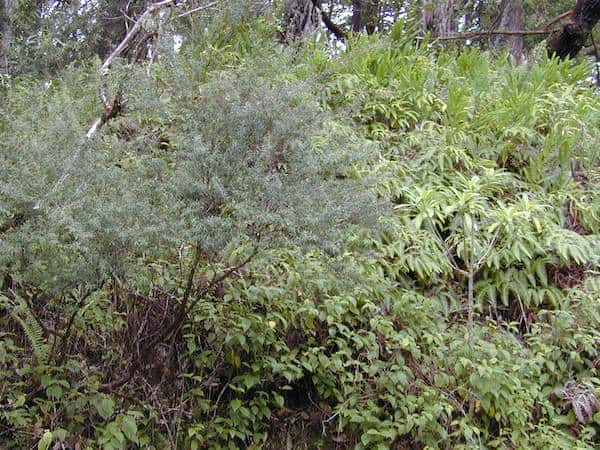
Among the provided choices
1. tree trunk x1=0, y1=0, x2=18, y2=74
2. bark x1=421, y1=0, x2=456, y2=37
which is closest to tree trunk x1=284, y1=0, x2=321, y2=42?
bark x1=421, y1=0, x2=456, y2=37

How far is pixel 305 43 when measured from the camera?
689 cm

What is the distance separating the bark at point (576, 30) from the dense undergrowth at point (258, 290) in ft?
12.6

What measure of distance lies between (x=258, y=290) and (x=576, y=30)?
21.0ft

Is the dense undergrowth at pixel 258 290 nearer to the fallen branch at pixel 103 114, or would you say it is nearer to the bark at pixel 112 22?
the fallen branch at pixel 103 114

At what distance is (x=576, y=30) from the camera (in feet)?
26.1

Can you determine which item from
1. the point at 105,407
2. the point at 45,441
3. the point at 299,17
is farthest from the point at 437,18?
the point at 45,441

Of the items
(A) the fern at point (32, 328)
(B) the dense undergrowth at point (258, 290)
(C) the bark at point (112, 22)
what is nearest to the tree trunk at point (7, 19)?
(C) the bark at point (112, 22)

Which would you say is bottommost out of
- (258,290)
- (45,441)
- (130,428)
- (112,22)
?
(130,428)

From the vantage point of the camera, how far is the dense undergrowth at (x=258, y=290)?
3.07 metres

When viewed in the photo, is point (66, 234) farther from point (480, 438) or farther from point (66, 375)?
point (480, 438)

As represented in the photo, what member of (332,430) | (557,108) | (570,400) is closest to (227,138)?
(332,430)

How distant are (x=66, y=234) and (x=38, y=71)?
3.89 m

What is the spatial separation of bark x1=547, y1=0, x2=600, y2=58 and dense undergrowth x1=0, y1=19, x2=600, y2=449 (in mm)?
3855

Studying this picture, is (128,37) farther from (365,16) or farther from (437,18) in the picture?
(365,16)
